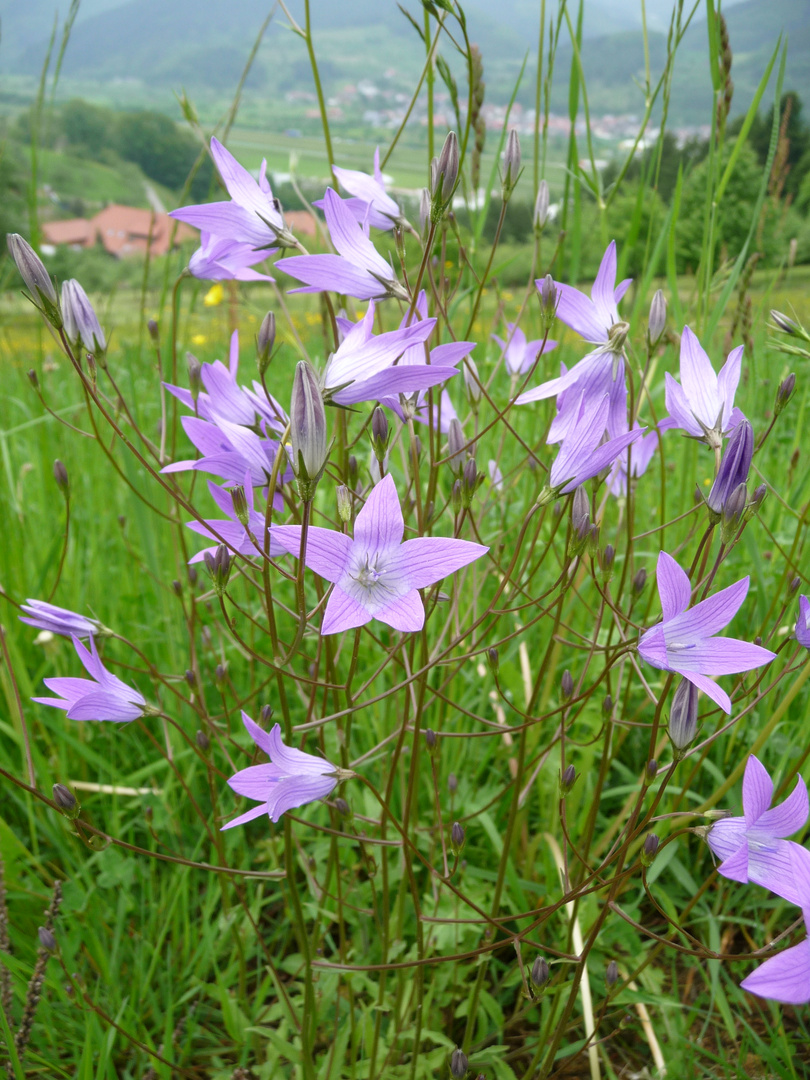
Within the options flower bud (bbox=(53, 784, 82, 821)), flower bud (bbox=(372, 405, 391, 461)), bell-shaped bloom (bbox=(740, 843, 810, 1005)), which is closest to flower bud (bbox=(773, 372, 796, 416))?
flower bud (bbox=(372, 405, 391, 461))

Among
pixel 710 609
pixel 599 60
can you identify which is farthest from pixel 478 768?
pixel 599 60

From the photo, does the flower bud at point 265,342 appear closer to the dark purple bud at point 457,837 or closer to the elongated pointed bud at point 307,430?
the elongated pointed bud at point 307,430

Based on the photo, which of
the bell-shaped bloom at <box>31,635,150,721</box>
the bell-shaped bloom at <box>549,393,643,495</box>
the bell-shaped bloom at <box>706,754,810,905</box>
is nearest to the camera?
the bell-shaped bloom at <box>706,754,810,905</box>

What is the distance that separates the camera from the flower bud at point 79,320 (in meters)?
1.17

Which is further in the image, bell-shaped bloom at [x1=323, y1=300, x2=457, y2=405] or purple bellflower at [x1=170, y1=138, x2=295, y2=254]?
purple bellflower at [x1=170, y1=138, x2=295, y2=254]

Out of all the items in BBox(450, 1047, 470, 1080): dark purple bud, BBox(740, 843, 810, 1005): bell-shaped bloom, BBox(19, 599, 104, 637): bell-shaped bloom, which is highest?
BBox(740, 843, 810, 1005): bell-shaped bloom

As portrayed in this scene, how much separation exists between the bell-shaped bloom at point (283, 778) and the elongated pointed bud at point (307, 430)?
1.11 feet

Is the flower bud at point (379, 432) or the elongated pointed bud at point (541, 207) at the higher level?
the elongated pointed bud at point (541, 207)

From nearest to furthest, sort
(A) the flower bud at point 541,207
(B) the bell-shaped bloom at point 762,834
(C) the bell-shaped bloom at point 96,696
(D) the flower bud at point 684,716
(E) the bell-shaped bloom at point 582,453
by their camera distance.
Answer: (B) the bell-shaped bloom at point 762,834
(D) the flower bud at point 684,716
(E) the bell-shaped bloom at point 582,453
(C) the bell-shaped bloom at point 96,696
(A) the flower bud at point 541,207

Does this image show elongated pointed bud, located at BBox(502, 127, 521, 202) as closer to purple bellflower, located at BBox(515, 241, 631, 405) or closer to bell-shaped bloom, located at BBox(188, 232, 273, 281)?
purple bellflower, located at BBox(515, 241, 631, 405)

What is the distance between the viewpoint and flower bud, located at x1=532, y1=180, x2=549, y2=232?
158cm

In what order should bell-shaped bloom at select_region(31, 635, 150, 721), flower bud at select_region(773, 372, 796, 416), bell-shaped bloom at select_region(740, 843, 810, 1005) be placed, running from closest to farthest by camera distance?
1. bell-shaped bloom at select_region(740, 843, 810, 1005)
2. bell-shaped bloom at select_region(31, 635, 150, 721)
3. flower bud at select_region(773, 372, 796, 416)

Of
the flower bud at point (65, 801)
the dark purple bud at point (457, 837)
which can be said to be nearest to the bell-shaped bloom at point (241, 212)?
the flower bud at point (65, 801)

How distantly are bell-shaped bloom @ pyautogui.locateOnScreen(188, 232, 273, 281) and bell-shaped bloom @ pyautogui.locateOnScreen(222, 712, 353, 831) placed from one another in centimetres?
85
